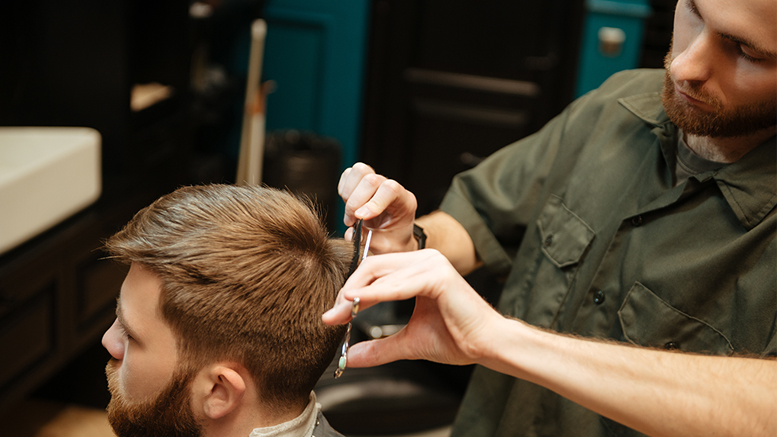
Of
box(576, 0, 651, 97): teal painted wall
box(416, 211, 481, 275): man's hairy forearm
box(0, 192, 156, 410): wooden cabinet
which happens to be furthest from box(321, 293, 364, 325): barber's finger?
box(576, 0, 651, 97): teal painted wall

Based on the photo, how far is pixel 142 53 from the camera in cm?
264

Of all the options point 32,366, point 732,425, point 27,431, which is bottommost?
point 27,431

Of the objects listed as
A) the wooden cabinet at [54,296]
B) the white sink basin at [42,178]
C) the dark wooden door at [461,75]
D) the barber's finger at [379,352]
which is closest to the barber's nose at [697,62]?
the barber's finger at [379,352]

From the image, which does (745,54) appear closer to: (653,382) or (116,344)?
(653,382)

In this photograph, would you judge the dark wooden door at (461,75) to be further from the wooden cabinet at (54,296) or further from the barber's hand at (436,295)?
the barber's hand at (436,295)

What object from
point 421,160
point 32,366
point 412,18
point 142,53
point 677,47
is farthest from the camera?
point 421,160

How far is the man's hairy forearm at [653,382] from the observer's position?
0.94 metres

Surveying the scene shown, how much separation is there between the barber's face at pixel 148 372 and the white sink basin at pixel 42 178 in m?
0.67

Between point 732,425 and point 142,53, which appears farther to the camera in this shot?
point 142,53

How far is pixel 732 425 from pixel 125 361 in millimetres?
945

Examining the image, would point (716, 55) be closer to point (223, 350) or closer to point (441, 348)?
point (441, 348)

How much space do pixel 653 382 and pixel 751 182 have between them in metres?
0.44

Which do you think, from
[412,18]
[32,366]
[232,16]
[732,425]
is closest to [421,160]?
[412,18]

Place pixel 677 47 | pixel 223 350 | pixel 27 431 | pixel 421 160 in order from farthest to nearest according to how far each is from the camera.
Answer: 1. pixel 421 160
2. pixel 27 431
3. pixel 677 47
4. pixel 223 350
